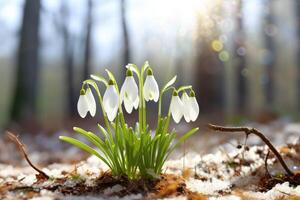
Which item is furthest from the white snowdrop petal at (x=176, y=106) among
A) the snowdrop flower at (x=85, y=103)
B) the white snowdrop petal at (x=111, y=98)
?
the snowdrop flower at (x=85, y=103)

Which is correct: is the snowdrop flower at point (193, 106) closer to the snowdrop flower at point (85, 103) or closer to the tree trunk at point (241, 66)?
the snowdrop flower at point (85, 103)

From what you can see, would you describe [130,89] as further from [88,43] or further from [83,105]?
[88,43]

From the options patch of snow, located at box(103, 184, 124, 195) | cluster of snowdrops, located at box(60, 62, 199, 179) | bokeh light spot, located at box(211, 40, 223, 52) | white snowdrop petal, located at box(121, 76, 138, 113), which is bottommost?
patch of snow, located at box(103, 184, 124, 195)

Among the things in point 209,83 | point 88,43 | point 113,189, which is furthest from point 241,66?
point 113,189

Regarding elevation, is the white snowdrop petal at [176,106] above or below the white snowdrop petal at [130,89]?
below

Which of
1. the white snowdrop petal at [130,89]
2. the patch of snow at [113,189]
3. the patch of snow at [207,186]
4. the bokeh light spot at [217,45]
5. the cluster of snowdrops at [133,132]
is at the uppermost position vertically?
the bokeh light spot at [217,45]

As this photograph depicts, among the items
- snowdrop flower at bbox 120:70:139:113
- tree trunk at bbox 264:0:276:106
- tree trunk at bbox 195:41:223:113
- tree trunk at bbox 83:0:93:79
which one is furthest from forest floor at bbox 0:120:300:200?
tree trunk at bbox 83:0:93:79

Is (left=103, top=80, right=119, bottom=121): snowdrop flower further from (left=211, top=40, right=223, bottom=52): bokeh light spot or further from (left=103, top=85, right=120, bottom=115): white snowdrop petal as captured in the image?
(left=211, top=40, right=223, bottom=52): bokeh light spot

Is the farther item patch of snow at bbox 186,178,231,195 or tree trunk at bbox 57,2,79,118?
tree trunk at bbox 57,2,79,118
